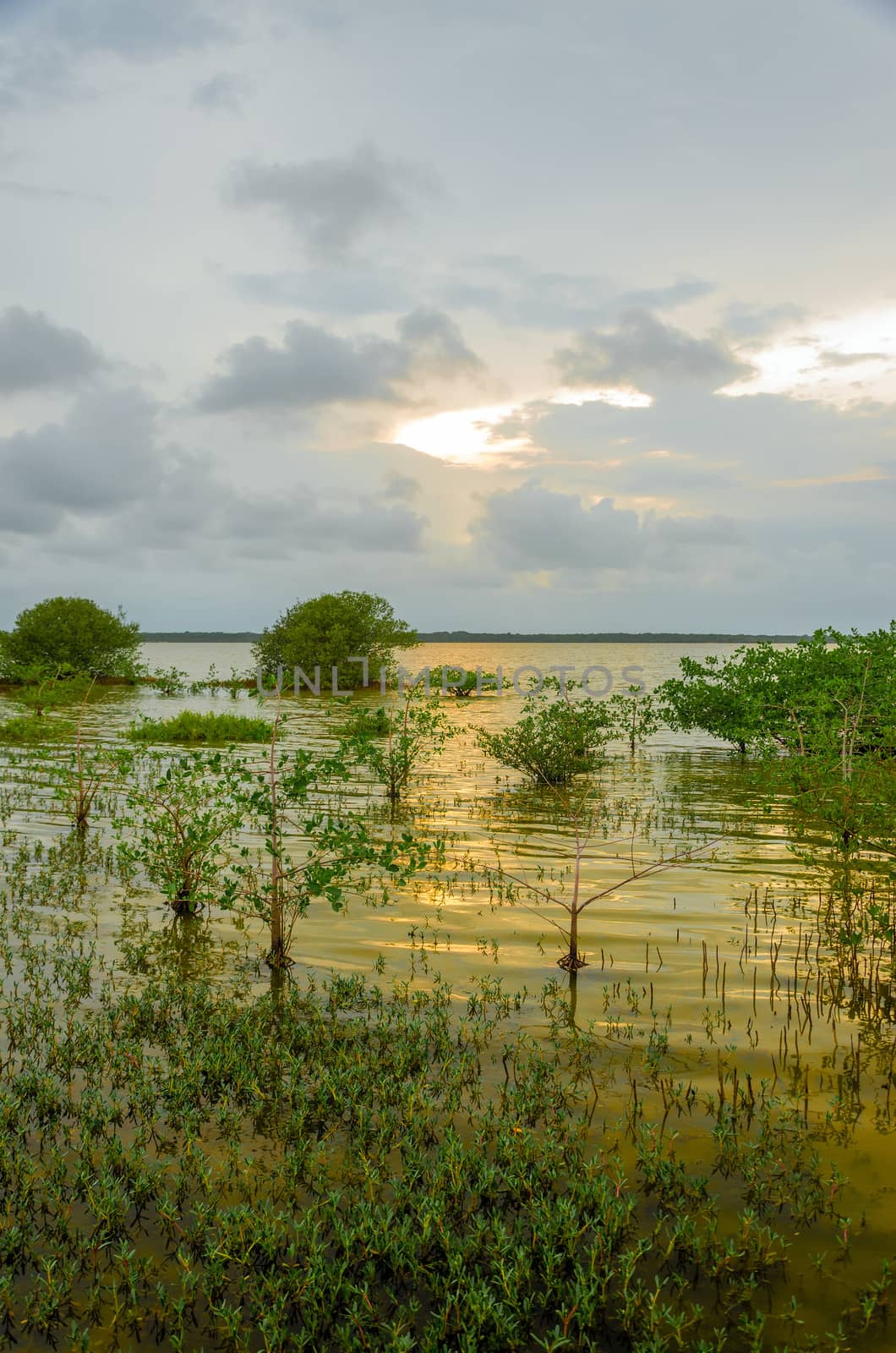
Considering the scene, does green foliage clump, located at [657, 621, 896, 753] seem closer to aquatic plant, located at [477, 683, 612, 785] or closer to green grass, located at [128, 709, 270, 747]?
aquatic plant, located at [477, 683, 612, 785]

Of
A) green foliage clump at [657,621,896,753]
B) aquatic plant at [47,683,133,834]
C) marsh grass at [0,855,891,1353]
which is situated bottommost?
marsh grass at [0,855,891,1353]

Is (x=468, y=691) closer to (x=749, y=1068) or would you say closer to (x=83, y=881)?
(x=83, y=881)

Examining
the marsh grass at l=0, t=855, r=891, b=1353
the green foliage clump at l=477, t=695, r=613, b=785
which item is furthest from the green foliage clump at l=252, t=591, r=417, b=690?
the marsh grass at l=0, t=855, r=891, b=1353

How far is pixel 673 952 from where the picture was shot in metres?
9.47

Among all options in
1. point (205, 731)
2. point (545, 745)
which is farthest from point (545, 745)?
point (205, 731)

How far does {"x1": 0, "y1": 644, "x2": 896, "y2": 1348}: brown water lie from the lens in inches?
251

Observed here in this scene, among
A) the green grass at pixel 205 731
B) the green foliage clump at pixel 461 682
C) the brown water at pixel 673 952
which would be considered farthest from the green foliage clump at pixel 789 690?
the green foliage clump at pixel 461 682

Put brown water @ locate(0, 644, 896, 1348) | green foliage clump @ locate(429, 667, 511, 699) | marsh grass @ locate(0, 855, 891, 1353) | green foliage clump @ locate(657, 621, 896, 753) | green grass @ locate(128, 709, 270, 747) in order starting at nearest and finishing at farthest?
marsh grass @ locate(0, 855, 891, 1353) → brown water @ locate(0, 644, 896, 1348) → green foliage clump @ locate(657, 621, 896, 753) → green grass @ locate(128, 709, 270, 747) → green foliage clump @ locate(429, 667, 511, 699)

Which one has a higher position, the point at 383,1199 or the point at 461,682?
the point at 461,682

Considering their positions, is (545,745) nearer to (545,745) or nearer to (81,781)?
(545,745)

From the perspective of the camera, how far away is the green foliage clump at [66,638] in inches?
2404

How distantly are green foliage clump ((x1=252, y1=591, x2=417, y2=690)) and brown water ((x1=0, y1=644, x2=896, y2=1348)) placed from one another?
1976 inches

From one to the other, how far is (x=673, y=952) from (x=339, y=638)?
5845 cm

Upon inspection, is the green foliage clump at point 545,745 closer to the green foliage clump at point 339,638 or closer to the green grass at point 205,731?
the green grass at point 205,731
